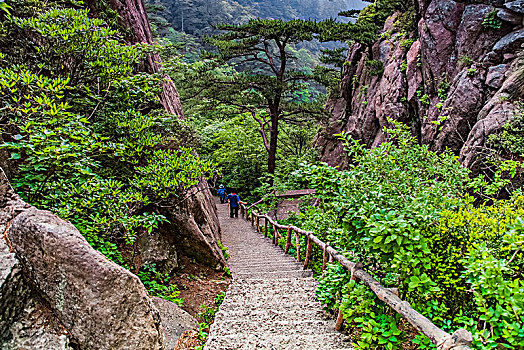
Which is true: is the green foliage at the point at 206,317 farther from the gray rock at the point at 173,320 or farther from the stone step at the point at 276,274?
the stone step at the point at 276,274

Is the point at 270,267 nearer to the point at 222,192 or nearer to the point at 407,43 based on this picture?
the point at 407,43

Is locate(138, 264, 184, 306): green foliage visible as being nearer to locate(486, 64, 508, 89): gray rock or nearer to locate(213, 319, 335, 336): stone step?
locate(213, 319, 335, 336): stone step

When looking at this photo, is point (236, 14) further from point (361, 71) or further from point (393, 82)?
point (393, 82)

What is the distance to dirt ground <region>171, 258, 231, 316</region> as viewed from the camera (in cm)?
538

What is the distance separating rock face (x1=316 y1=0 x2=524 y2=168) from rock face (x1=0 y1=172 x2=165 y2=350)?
763cm

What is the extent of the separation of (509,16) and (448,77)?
2.20 metres

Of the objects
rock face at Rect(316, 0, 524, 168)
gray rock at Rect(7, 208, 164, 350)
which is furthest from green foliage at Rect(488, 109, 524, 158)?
gray rock at Rect(7, 208, 164, 350)

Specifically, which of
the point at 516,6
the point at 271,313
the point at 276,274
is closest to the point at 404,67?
the point at 516,6

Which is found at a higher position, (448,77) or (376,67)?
(376,67)

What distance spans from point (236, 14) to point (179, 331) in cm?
5512

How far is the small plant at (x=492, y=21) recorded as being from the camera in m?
9.63

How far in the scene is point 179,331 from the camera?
415cm

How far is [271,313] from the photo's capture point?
4.53 metres

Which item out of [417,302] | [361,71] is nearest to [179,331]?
[417,302]
